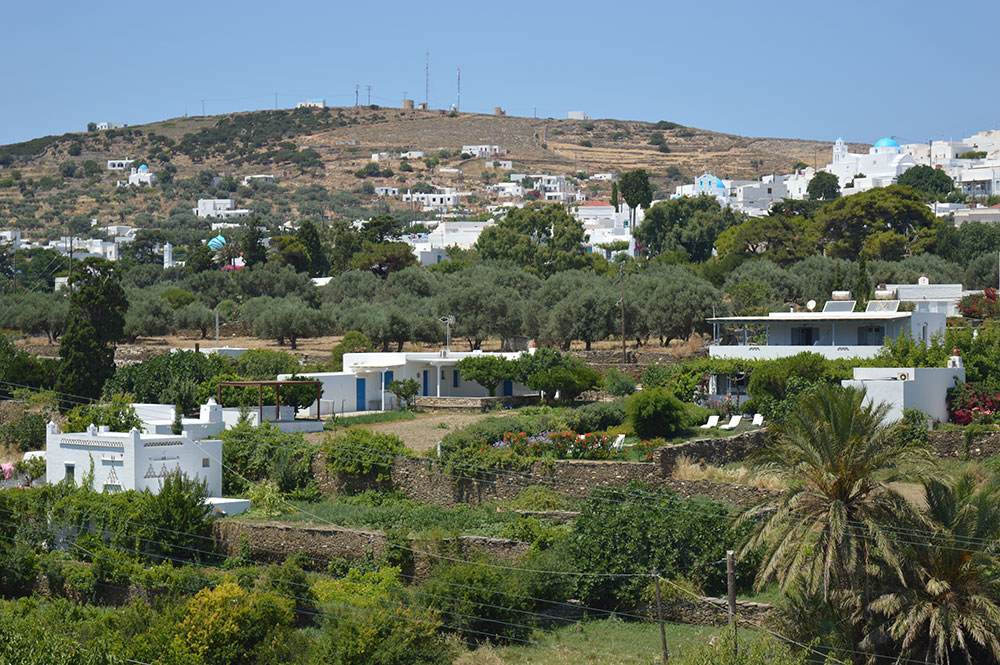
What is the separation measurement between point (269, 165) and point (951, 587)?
16604cm

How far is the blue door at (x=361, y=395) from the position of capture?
43281mm

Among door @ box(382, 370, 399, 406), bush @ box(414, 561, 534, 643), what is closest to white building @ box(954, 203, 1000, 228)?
door @ box(382, 370, 399, 406)

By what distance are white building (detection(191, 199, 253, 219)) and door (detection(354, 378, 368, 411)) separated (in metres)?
103

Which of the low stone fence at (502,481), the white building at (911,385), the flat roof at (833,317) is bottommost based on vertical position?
the low stone fence at (502,481)

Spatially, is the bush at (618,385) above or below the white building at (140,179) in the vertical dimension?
below

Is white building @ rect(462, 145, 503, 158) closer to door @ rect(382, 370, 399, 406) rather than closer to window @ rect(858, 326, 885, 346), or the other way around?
door @ rect(382, 370, 399, 406)

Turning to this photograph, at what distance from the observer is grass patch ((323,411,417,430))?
1505 inches

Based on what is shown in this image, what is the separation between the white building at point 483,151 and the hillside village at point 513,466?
116 meters

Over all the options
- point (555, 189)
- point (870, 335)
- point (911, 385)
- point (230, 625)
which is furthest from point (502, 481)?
point (555, 189)

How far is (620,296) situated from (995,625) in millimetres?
35963

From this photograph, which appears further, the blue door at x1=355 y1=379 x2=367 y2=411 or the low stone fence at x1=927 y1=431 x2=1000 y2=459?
the blue door at x1=355 y1=379 x2=367 y2=411

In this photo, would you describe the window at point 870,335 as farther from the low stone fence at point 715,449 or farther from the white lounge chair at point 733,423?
the low stone fence at point 715,449

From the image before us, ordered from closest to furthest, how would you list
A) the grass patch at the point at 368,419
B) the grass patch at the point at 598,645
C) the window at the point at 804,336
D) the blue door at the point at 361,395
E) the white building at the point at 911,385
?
the grass patch at the point at 598,645
the white building at the point at 911,385
the grass patch at the point at 368,419
the window at the point at 804,336
the blue door at the point at 361,395

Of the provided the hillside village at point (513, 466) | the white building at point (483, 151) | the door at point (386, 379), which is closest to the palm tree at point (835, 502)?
the hillside village at point (513, 466)
